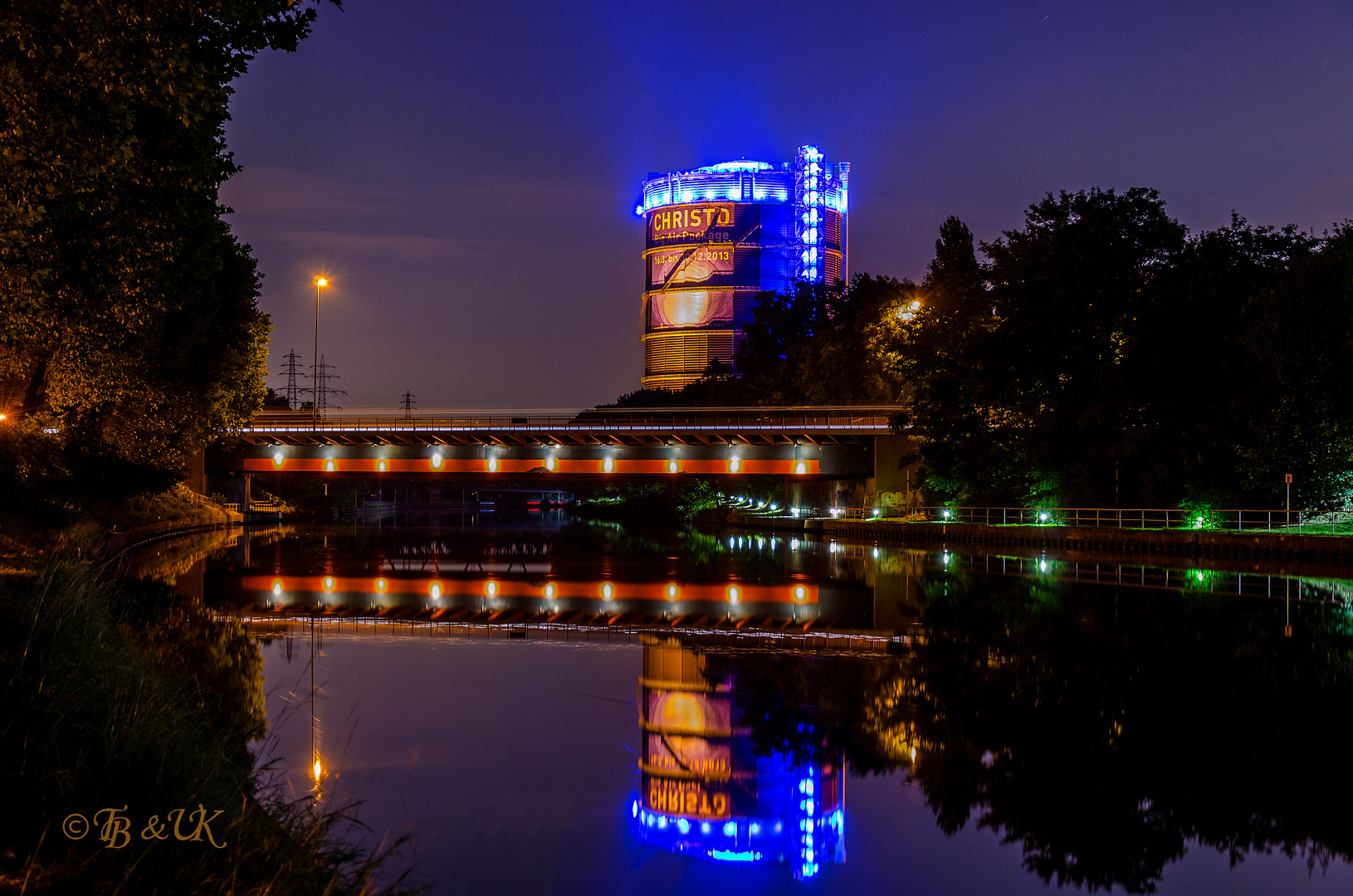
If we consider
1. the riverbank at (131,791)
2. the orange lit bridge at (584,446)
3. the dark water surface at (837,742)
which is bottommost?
the dark water surface at (837,742)

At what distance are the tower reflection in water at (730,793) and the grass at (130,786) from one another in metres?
2.20

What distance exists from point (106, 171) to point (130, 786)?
36.6 ft

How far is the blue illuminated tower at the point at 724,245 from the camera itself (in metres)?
181

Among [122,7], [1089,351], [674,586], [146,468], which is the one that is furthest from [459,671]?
[1089,351]

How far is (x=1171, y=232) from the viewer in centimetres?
5316

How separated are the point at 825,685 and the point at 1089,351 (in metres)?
44.3

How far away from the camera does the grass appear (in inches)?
224

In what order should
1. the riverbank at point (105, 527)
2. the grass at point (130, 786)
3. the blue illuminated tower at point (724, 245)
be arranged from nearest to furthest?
the grass at point (130, 786) → the riverbank at point (105, 527) → the blue illuminated tower at point (724, 245)

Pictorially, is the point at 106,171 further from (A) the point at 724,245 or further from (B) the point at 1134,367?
(A) the point at 724,245

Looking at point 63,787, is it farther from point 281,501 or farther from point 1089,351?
point 281,501

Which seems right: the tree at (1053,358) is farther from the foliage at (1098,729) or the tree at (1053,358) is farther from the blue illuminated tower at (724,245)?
the blue illuminated tower at (724,245)

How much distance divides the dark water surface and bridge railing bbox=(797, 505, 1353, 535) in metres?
20.8

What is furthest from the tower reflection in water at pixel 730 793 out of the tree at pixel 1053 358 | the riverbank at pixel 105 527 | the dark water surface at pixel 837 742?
the tree at pixel 1053 358

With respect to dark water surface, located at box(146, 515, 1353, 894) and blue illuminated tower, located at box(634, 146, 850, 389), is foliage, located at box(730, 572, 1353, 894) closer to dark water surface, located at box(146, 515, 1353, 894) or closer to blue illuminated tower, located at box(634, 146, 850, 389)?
dark water surface, located at box(146, 515, 1353, 894)
